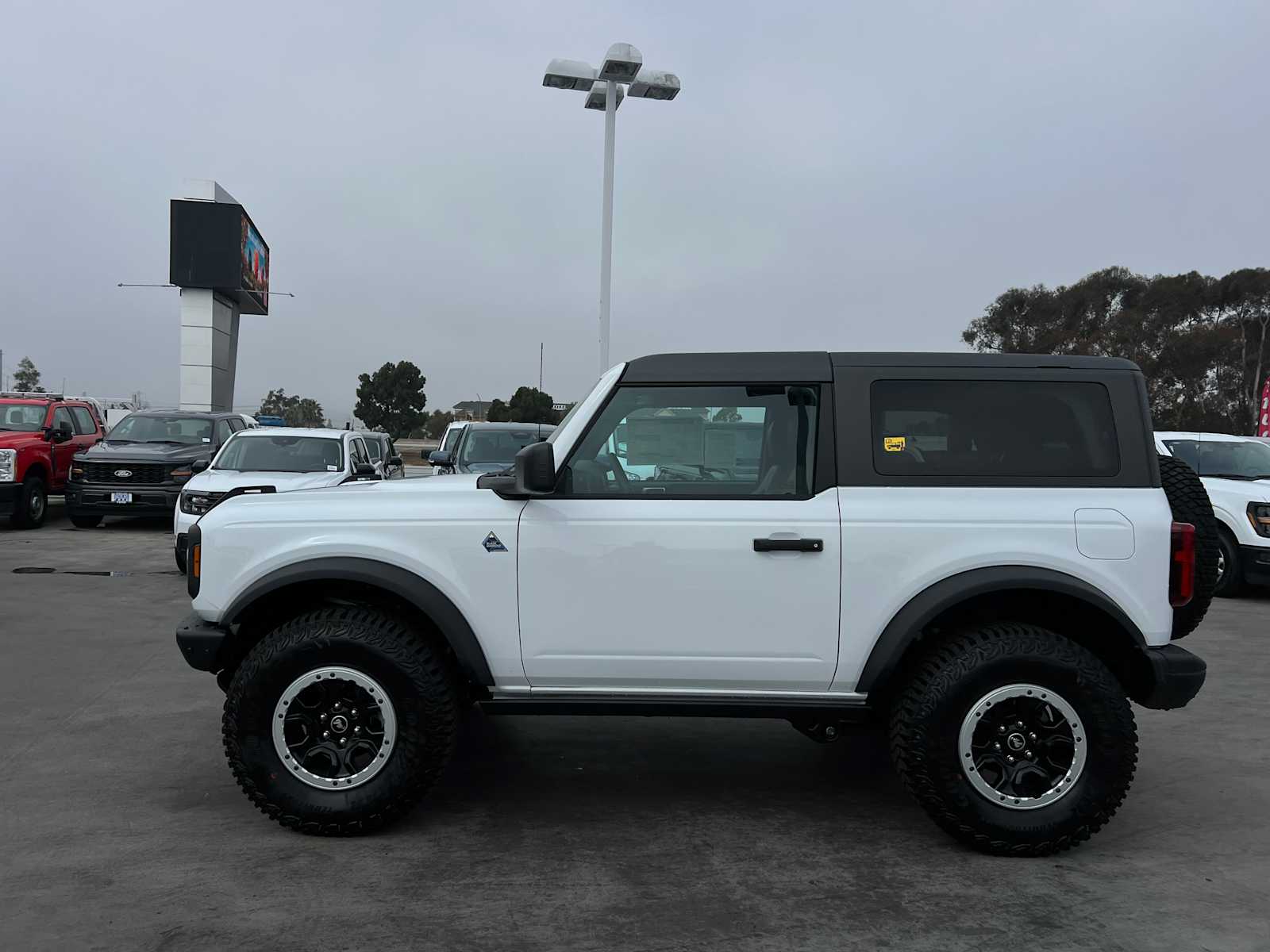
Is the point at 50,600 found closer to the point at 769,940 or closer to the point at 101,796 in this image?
the point at 101,796

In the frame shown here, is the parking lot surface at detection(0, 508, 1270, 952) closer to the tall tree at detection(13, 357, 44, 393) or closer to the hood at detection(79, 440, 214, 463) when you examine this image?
the hood at detection(79, 440, 214, 463)

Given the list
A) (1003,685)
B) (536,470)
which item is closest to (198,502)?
(536,470)

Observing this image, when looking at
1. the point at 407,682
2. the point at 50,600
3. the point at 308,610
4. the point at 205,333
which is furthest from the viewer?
the point at 205,333

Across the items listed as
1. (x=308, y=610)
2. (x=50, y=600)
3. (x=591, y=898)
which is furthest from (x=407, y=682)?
(x=50, y=600)

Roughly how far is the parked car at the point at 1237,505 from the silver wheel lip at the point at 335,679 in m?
8.49

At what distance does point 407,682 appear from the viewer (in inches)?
158

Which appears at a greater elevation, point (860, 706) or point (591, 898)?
point (860, 706)

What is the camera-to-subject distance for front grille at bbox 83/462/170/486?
47.0 ft

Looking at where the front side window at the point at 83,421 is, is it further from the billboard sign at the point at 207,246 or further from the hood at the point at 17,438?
the billboard sign at the point at 207,246

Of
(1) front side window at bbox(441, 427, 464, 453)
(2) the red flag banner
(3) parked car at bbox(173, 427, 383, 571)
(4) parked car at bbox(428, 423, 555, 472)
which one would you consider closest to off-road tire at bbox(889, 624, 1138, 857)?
(3) parked car at bbox(173, 427, 383, 571)

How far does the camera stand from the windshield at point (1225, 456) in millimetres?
11227

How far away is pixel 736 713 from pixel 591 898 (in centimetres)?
91

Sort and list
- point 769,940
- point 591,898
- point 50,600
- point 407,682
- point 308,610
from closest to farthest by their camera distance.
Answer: point 769,940
point 591,898
point 407,682
point 308,610
point 50,600

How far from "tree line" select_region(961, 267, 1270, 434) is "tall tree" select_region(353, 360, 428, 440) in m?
69.2
